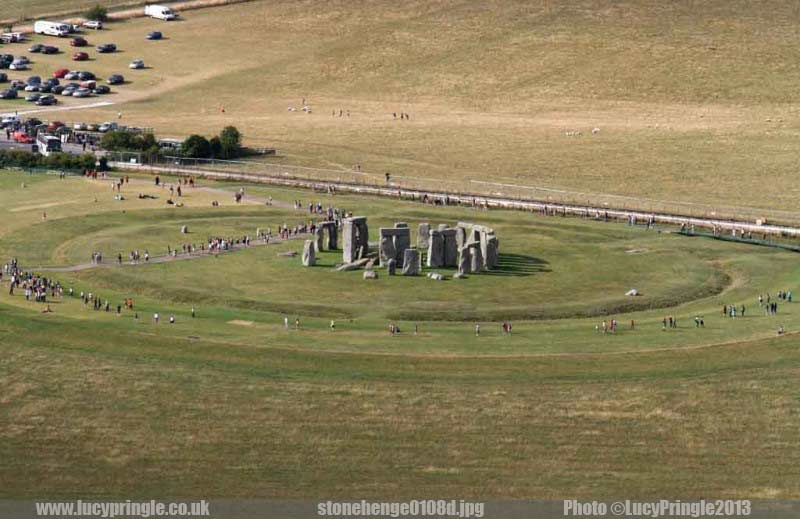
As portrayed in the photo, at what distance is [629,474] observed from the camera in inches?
3260

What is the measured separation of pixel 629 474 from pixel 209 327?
36.4m

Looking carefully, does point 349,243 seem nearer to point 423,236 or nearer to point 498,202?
point 423,236

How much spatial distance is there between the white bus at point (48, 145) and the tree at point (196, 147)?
15.0 m

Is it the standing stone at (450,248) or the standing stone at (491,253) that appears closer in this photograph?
the standing stone at (491,253)

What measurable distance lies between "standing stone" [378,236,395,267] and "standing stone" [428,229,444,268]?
3.08m

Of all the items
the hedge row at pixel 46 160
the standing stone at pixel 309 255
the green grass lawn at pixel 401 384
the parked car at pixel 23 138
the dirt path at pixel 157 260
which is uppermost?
the parked car at pixel 23 138

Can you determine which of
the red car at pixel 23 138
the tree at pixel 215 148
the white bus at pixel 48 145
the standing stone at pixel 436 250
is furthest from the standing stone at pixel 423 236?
the red car at pixel 23 138

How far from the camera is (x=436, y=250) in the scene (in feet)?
414

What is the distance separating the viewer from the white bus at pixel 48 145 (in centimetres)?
18338

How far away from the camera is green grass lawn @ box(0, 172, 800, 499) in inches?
3265

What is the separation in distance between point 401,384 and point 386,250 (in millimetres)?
31646

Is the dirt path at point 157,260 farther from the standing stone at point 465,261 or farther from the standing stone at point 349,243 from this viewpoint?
the standing stone at point 465,261

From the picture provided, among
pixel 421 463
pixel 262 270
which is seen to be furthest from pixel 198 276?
pixel 421 463

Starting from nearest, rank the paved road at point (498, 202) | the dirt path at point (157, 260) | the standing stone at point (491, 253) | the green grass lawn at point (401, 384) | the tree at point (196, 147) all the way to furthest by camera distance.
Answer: the green grass lawn at point (401, 384) → the standing stone at point (491, 253) → the dirt path at point (157, 260) → the paved road at point (498, 202) → the tree at point (196, 147)
